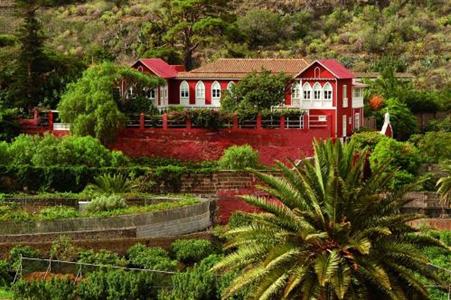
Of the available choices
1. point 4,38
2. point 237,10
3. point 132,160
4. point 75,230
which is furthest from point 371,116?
point 237,10

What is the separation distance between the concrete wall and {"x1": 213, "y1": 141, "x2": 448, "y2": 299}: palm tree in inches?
594

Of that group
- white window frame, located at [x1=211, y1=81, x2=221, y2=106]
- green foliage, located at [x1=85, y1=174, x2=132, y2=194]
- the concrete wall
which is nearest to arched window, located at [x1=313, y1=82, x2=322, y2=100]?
white window frame, located at [x1=211, y1=81, x2=221, y2=106]

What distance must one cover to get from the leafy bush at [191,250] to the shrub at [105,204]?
15.3 ft

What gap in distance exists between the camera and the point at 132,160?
188ft

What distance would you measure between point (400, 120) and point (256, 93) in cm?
952

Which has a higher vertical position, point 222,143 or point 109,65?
point 109,65

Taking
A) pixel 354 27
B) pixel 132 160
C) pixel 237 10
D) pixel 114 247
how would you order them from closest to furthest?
pixel 114 247 → pixel 132 160 → pixel 354 27 → pixel 237 10

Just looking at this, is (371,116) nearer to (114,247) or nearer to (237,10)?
(114,247)

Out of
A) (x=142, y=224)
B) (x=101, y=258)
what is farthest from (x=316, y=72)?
(x=101, y=258)

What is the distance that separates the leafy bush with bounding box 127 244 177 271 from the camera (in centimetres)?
3562

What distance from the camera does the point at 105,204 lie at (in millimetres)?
43000

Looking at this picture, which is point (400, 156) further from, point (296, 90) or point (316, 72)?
point (296, 90)

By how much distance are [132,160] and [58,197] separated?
37.3 feet

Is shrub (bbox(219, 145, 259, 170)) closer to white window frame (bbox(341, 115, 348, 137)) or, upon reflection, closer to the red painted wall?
the red painted wall
